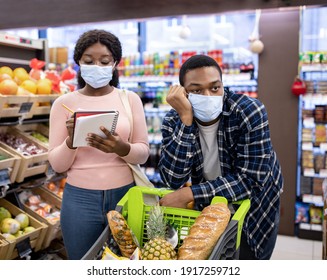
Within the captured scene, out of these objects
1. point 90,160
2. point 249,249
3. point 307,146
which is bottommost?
point 249,249

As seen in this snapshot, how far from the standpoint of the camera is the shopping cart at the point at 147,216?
1.30 metres

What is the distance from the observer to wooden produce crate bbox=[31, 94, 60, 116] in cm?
259

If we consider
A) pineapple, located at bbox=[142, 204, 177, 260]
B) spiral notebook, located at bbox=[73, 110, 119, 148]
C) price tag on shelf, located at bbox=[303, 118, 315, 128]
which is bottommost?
pineapple, located at bbox=[142, 204, 177, 260]

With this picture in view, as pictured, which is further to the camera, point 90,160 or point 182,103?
point 90,160

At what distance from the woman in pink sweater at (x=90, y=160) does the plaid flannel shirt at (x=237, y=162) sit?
234mm

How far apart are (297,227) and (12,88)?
3177mm

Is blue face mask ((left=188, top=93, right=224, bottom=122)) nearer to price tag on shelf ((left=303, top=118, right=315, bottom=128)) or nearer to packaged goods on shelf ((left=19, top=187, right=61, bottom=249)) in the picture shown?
packaged goods on shelf ((left=19, top=187, right=61, bottom=249))

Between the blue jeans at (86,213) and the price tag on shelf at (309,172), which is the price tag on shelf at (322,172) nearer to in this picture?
the price tag on shelf at (309,172)

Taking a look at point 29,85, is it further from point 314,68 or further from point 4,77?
point 314,68

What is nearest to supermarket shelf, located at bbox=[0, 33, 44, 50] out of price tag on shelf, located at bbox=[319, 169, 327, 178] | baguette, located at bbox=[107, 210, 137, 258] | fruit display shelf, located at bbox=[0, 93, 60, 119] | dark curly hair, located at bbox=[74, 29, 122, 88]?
fruit display shelf, located at bbox=[0, 93, 60, 119]

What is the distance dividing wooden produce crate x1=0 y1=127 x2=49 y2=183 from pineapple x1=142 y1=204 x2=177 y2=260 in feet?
4.28

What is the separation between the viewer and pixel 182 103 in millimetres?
1494

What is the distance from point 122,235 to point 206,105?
1.90ft

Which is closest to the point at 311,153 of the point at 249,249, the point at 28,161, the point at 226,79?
the point at 226,79
